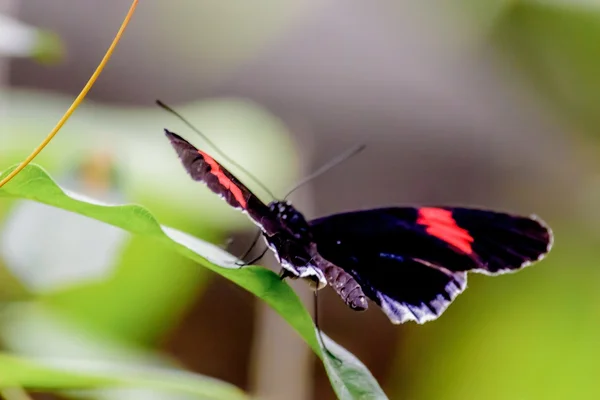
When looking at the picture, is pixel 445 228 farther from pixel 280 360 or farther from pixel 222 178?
pixel 280 360

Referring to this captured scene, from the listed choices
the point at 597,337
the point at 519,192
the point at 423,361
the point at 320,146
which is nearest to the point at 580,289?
the point at 597,337

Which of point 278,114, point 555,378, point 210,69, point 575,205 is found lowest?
point 555,378

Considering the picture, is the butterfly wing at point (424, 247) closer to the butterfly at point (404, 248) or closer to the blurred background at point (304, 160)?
the butterfly at point (404, 248)

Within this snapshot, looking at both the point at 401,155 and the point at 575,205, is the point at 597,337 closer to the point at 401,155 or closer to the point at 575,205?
the point at 575,205

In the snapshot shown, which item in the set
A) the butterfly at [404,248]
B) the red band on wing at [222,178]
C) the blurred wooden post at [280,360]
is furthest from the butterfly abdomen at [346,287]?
the blurred wooden post at [280,360]

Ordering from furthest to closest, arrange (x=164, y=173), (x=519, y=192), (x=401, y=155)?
(x=401, y=155) → (x=519, y=192) → (x=164, y=173)

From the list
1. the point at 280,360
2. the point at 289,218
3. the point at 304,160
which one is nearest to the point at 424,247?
the point at 289,218

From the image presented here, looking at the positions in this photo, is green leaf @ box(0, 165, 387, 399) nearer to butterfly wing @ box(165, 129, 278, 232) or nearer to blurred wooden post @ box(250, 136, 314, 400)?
butterfly wing @ box(165, 129, 278, 232)

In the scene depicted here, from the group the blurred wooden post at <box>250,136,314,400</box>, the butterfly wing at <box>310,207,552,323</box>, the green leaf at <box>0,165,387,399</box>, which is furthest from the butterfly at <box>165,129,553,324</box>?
the blurred wooden post at <box>250,136,314,400</box>

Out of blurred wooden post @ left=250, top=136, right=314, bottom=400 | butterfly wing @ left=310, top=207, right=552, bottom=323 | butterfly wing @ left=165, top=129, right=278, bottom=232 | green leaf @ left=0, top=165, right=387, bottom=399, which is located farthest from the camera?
blurred wooden post @ left=250, top=136, right=314, bottom=400
